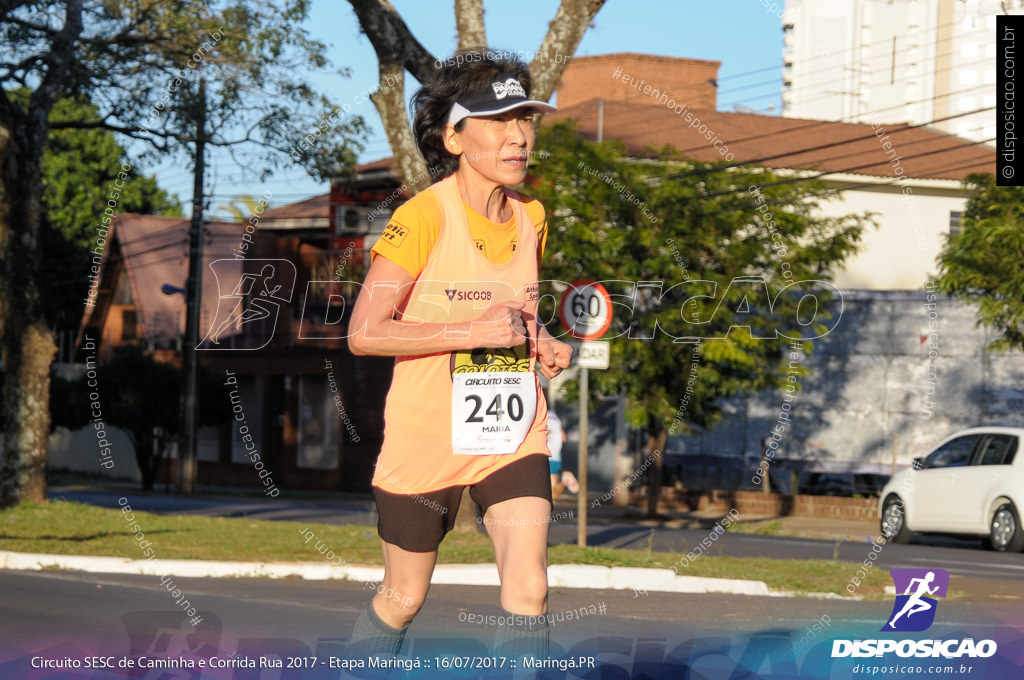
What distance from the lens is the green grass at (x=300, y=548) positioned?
10.5m

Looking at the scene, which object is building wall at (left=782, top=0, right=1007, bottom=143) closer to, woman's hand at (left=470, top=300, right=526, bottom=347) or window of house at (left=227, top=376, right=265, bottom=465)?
window of house at (left=227, top=376, right=265, bottom=465)

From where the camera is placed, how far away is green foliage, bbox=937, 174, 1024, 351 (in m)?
18.0

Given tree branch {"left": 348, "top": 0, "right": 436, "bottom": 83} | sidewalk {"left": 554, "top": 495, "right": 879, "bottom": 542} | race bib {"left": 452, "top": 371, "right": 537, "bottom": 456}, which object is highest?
tree branch {"left": 348, "top": 0, "right": 436, "bottom": 83}

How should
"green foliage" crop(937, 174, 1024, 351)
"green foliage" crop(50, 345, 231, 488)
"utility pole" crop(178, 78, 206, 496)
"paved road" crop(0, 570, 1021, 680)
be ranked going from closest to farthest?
"paved road" crop(0, 570, 1021, 680), "green foliage" crop(937, 174, 1024, 351), "utility pole" crop(178, 78, 206, 496), "green foliage" crop(50, 345, 231, 488)

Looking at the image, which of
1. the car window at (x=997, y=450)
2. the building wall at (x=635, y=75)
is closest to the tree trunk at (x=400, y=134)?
the car window at (x=997, y=450)

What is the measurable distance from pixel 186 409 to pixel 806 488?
13553 millimetres

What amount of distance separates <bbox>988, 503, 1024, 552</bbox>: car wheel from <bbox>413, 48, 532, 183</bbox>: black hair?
1302cm

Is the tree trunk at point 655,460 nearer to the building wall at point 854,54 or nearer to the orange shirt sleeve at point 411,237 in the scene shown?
the building wall at point 854,54

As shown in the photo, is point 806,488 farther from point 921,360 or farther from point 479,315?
point 479,315

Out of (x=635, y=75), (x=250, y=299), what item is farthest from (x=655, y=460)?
(x=635, y=75)

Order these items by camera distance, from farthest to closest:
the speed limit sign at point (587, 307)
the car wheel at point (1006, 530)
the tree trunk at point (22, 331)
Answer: the tree trunk at point (22, 331) < the car wheel at point (1006, 530) < the speed limit sign at point (587, 307)

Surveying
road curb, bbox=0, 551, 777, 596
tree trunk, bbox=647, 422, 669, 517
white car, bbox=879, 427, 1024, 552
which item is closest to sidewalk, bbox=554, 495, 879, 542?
tree trunk, bbox=647, 422, 669, 517

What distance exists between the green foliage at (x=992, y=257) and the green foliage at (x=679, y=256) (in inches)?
71.2

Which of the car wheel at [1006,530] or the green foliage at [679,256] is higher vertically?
the green foliage at [679,256]
